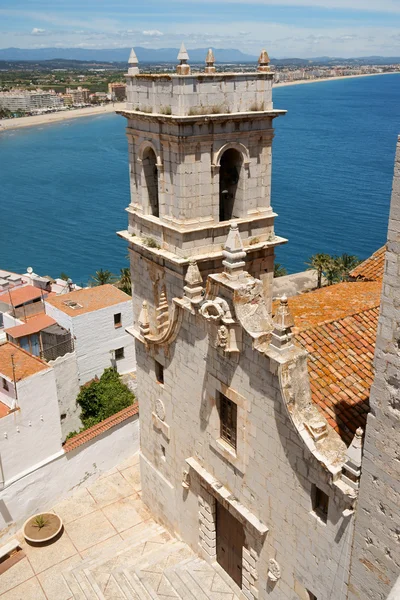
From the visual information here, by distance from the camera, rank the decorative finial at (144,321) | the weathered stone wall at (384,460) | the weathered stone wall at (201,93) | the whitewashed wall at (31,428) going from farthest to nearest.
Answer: the whitewashed wall at (31,428)
the decorative finial at (144,321)
the weathered stone wall at (201,93)
the weathered stone wall at (384,460)

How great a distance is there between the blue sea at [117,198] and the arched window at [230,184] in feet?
177

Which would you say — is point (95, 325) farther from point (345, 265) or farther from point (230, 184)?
point (345, 265)

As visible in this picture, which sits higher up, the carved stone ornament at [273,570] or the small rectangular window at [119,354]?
the carved stone ornament at [273,570]

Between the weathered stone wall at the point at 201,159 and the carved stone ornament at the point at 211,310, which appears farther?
the weathered stone wall at the point at 201,159

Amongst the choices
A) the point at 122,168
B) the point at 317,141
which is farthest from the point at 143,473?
the point at 317,141

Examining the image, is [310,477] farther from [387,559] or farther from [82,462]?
[82,462]

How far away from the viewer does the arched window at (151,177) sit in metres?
19.4

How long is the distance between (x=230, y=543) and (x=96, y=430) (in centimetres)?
992

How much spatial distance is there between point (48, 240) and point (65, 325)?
5492 centimetres

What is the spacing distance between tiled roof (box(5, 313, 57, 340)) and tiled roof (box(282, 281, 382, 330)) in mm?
17624

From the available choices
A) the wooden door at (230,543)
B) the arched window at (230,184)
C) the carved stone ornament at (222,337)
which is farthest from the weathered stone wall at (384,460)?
the arched window at (230,184)

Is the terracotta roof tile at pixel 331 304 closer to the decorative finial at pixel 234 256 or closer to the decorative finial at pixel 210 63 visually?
the decorative finial at pixel 234 256

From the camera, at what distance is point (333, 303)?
20.2 meters

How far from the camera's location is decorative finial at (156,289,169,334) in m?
19.8
